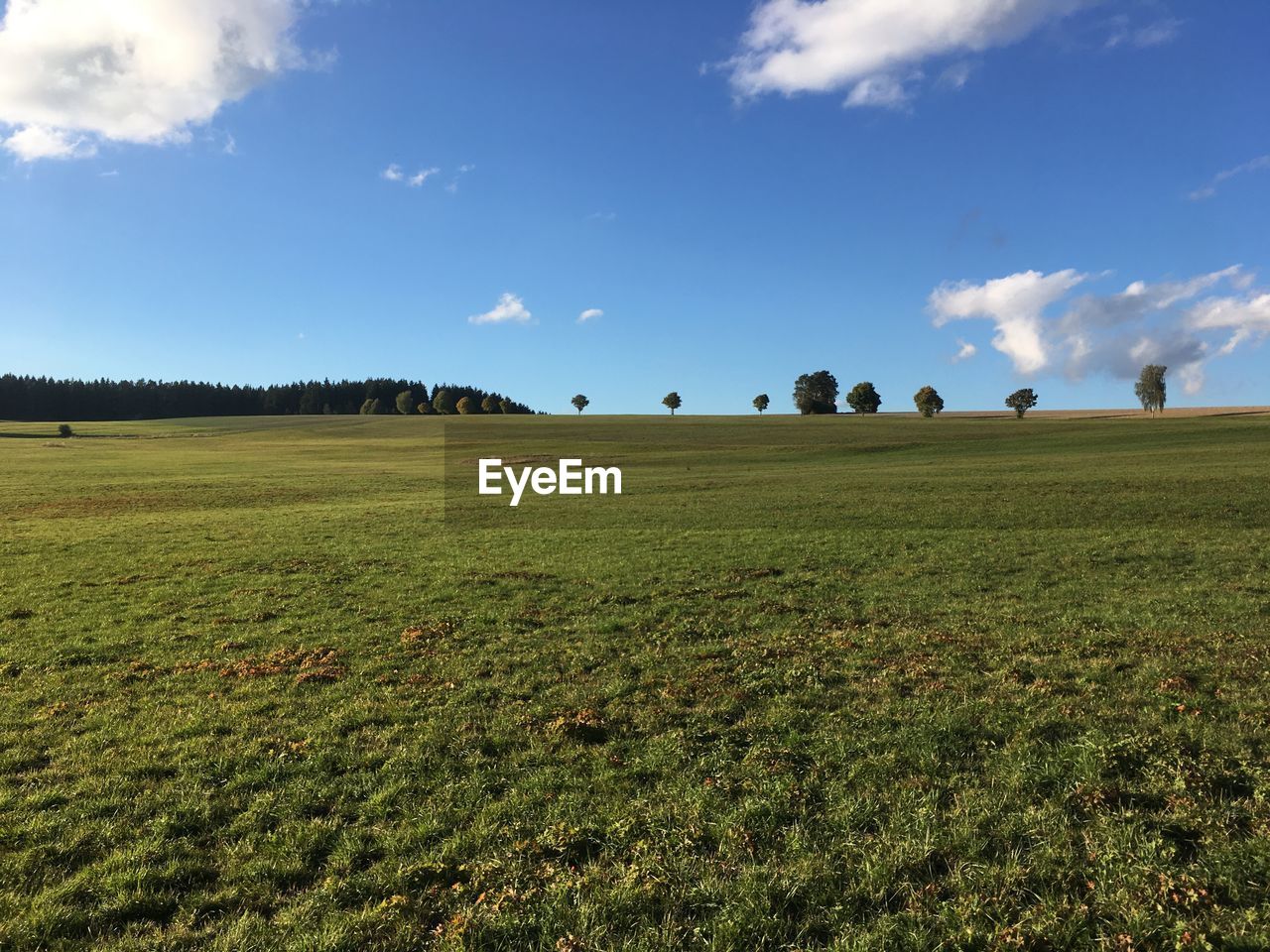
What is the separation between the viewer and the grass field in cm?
553

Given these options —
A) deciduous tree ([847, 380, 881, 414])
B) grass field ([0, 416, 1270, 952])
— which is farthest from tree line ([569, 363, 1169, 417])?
grass field ([0, 416, 1270, 952])

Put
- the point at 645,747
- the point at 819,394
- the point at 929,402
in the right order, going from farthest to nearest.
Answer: the point at 819,394 → the point at 929,402 → the point at 645,747

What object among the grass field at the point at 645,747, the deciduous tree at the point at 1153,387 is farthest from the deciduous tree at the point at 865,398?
the grass field at the point at 645,747

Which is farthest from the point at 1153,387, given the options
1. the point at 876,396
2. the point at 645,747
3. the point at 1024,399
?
the point at 645,747

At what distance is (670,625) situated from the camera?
13930 mm

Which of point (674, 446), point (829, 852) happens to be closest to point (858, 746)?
point (829, 852)

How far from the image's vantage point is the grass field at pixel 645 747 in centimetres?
553

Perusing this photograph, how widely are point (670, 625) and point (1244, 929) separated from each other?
9.65m

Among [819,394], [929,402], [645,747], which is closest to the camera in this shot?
[645,747]

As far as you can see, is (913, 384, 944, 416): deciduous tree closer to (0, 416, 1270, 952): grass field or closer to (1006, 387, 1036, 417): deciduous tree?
(1006, 387, 1036, 417): deciduous tree

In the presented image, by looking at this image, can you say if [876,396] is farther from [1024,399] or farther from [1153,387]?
[1153,387]

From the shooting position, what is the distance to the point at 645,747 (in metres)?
8.38

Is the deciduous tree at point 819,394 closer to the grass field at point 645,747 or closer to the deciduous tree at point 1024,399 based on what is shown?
the deciduous tree at point 1024,399

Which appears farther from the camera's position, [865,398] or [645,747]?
[865,398]
